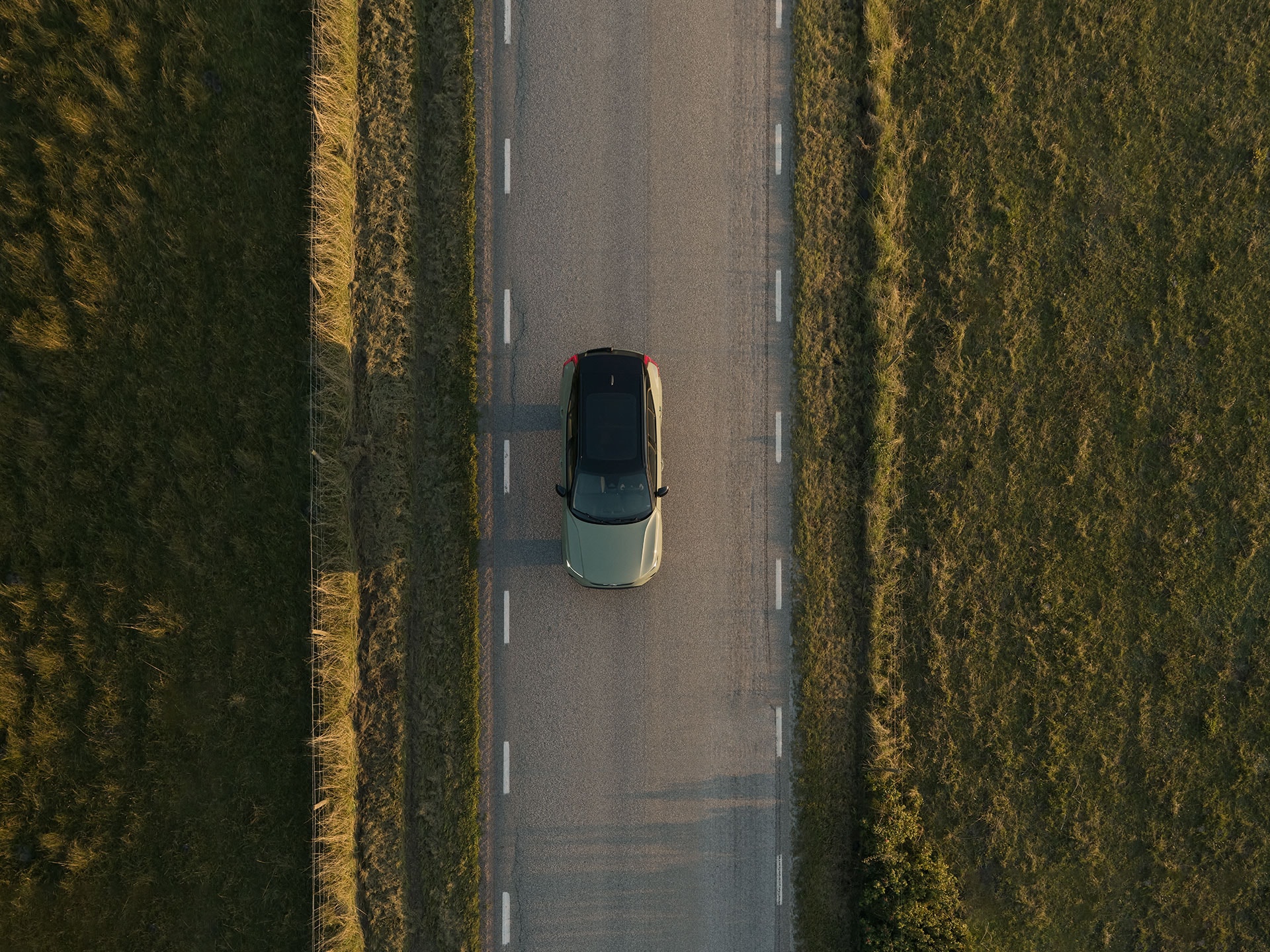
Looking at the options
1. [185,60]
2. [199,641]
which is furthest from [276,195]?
[199,641]

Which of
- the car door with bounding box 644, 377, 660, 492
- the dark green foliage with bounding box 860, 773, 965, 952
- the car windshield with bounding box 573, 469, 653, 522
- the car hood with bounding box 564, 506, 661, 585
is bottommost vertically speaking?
the dark green foliage with bounding box 860, 773, 965, 952

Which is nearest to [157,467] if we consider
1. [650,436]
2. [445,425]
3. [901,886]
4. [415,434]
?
[415,434]

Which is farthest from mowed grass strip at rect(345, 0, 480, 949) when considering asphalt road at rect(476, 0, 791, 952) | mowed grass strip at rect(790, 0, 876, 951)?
mowed grass strip at rect(790, 0, 876, 951)

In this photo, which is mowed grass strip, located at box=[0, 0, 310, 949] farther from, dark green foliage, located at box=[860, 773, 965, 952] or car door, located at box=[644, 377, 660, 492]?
dark green foliage, located at box=[860, 773, 965, 952]

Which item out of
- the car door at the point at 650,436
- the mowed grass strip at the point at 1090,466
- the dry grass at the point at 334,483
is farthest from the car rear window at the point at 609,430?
the mowed grass strip at the point at 1090,466

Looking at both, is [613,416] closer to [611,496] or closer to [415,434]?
[611,496]

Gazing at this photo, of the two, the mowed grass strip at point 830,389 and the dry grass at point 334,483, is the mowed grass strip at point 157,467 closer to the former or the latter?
the dry grass at point 334,483
